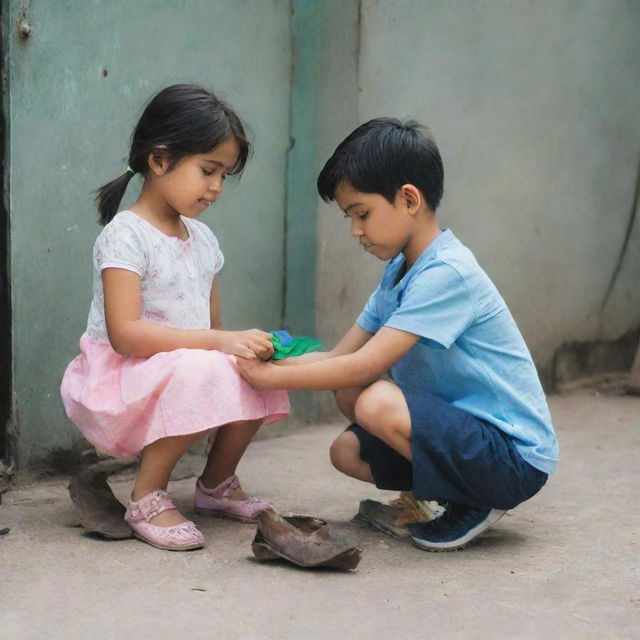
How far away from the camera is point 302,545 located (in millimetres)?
2658

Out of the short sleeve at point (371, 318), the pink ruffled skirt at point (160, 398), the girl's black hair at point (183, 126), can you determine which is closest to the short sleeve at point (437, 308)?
the short sleeve at point (371, 318)

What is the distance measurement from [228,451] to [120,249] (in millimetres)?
618

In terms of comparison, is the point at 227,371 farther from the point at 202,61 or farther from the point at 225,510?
the point at 202,61

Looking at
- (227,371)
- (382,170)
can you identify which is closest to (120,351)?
(227,371)

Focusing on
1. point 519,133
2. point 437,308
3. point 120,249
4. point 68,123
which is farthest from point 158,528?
point 519,133

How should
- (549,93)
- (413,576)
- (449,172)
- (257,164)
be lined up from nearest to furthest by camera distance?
(413,576) → (257,164) → (449,172) → (549,93)

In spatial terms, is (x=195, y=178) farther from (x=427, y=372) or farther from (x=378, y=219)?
(x=427, y=372)

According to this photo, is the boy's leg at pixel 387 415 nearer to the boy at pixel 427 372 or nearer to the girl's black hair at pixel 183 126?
the boy at pixel 427 372

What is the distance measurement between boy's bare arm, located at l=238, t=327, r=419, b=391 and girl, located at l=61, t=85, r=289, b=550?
0.17 feet

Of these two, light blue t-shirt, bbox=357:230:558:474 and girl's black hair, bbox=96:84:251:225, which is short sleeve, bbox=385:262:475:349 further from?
girl's black hair, bbox=96:84:251:225

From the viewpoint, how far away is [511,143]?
4637 millimetres

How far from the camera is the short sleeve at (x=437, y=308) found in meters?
2.78

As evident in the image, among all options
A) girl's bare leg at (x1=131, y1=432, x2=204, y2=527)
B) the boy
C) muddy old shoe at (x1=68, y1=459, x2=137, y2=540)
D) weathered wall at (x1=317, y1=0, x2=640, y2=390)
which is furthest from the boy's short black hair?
weathered wall at (x1=317, y1=0, x2=640, y2=390)

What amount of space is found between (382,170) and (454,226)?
163 centimetres
